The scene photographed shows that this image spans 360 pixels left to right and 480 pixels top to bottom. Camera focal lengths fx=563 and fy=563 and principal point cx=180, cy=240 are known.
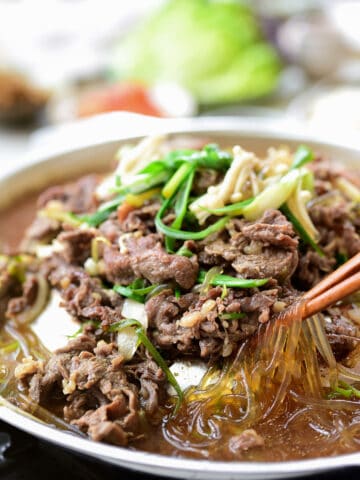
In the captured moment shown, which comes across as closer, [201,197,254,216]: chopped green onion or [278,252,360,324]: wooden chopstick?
[278,252,360,324]: wooden chopstick

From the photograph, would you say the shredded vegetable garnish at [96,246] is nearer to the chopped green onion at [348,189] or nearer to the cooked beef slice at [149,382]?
the cooked beef slice at [149,382]

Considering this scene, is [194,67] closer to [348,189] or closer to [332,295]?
[348,189]

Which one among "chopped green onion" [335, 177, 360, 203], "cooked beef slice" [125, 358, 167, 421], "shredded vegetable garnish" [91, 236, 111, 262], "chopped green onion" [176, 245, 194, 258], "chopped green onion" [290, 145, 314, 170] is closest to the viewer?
"cooked beef slice" [125, 358, 167, 421]

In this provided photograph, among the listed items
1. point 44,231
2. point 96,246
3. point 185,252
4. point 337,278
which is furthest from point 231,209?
point 44,231

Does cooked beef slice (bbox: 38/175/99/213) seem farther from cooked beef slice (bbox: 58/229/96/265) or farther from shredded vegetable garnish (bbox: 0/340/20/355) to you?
shredded vegetable garnish (bbox: 0/340/20/355)

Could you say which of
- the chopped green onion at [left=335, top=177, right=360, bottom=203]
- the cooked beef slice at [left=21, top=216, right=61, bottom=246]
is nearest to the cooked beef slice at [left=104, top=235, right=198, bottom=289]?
the cooked beef slice at [left=21, top=216, right=61, bottom=246]
